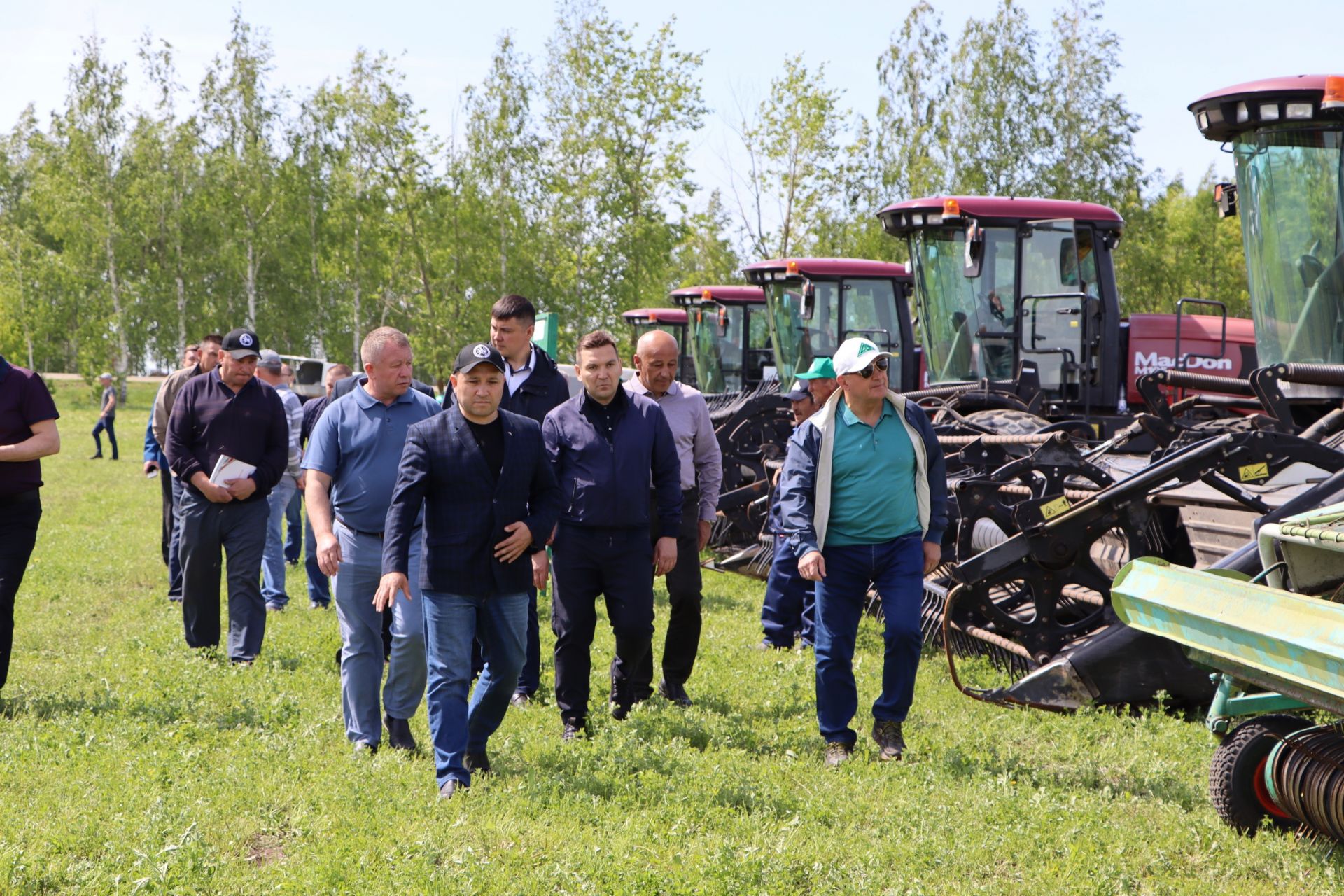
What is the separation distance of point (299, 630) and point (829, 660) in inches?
151

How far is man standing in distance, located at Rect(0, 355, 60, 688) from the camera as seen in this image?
5613 mm

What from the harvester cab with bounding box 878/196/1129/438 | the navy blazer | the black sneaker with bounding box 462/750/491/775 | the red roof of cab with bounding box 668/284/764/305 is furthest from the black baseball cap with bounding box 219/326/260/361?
the red roof of cab with bounding box 668/284/764/305

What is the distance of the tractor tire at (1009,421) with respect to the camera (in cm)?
882

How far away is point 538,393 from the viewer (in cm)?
600

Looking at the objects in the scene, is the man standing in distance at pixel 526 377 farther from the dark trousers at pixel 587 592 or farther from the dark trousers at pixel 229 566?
the dark trousers at pixel 229 566

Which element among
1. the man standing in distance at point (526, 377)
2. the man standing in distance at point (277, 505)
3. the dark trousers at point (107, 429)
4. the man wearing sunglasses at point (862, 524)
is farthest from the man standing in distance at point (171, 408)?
the dark trousers at point (107, 429)

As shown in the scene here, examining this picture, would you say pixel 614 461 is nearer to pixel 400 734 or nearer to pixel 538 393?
pixel 538 393

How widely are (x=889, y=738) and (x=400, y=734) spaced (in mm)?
2017

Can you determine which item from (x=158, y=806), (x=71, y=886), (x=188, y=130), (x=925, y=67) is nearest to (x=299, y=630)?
(x=158, y=806)

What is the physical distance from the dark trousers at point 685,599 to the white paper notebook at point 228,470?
2.32 meters

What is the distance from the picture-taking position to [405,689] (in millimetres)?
5062

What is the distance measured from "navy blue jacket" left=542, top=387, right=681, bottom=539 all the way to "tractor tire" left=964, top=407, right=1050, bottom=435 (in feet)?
12.6

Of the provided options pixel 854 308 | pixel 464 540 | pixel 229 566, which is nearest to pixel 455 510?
pixel 464 540

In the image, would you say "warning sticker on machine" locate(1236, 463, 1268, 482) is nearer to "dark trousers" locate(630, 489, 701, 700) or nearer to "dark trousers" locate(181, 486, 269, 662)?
"dark trousers" locate(630, 489, 701, 700)
